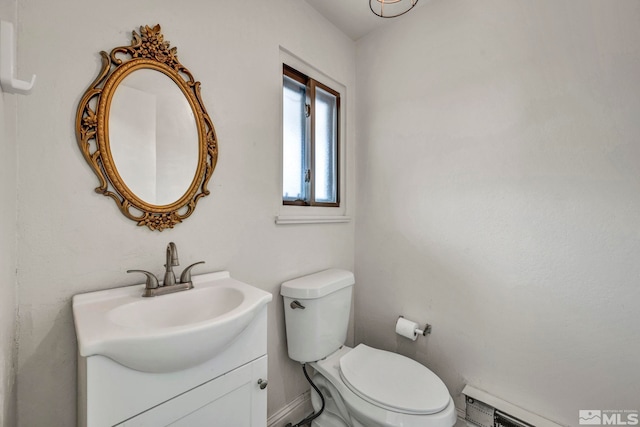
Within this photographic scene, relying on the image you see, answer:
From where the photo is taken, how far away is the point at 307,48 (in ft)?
5.04

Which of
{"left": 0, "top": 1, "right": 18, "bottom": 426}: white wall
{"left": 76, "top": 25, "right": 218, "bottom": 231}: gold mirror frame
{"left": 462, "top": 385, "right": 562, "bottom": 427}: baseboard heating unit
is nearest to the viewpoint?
{"left": 0, "top": 1, "right": 18, "bottom": 426}: white wall

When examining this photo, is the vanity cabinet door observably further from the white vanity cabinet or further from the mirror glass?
the mirror glass

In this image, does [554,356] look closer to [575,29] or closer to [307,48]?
[575,29]

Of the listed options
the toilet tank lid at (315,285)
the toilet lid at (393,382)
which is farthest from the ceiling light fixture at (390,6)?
the toilet lid at (393,382)

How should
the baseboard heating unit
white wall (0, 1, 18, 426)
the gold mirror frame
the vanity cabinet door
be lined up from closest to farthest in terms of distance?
white wall (0, 1, 18, 426), the vanity cabinet door, the gold mirror frame, the baseboard heating unit

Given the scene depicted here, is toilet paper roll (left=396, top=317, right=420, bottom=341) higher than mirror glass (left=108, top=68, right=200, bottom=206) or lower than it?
lower

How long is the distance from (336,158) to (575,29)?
126cm

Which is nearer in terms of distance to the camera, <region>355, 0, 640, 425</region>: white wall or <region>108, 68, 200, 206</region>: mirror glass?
<region>108, 68, 200, 206</region>: mirror glass

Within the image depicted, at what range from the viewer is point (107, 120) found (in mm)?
864

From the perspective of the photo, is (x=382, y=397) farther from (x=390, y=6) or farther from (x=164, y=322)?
(x=390, y=6)

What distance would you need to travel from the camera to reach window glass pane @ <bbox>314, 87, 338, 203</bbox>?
1.72 metres

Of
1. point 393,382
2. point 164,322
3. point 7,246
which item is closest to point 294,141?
point 164,322

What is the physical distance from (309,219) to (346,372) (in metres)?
0.79

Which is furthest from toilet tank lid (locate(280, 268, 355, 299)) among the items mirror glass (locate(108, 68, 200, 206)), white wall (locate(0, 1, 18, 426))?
white wall (locate(0, 1, 18, 426))
